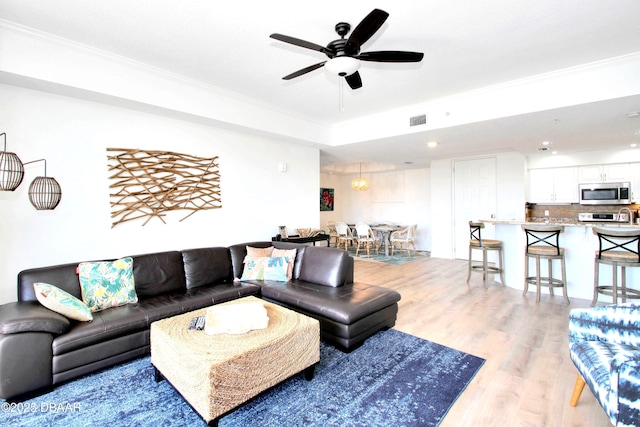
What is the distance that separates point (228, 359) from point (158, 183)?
2.68 meters

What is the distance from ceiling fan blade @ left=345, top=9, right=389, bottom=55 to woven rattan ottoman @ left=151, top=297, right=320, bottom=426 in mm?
2071

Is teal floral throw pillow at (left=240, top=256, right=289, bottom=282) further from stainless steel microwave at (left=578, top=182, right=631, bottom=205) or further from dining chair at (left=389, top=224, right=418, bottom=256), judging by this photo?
stainless steel microwave at (left=578, top=182, right=631, bottom=205)

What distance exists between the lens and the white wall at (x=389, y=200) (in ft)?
27.9

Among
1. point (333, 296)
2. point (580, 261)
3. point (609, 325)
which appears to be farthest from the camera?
point (580, 261)

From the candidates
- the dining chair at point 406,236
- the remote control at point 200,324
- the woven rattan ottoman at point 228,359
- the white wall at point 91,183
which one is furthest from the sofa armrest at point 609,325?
the dining chair at point 406,236

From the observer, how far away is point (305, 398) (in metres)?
2.04

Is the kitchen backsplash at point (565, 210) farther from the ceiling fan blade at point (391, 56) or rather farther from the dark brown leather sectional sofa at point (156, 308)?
the ceiling fan blade at point (391, 56)

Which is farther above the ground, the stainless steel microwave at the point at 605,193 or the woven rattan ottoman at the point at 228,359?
the stainless steel microwave at the point at 605,193

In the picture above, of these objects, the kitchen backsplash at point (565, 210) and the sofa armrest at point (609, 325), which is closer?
the sofa armrest at point (609, 325)

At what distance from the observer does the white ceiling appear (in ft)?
7.53

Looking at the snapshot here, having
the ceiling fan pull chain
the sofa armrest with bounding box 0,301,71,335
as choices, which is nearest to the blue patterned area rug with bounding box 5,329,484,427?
the sofa armrest with bounding box 0,301,71,335

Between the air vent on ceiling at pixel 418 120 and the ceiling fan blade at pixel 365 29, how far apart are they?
2443 millimetres

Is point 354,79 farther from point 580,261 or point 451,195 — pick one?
point 451,195

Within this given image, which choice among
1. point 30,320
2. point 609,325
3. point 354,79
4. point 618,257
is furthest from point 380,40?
point 618,257
